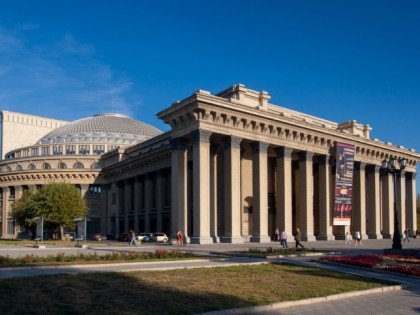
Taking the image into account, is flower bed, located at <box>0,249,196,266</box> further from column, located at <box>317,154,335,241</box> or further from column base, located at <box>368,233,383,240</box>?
column base, located at <box>368,233,383,240</box>

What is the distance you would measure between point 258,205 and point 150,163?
25.6m

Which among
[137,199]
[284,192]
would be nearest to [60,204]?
[137,199]

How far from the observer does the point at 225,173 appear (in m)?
48.5

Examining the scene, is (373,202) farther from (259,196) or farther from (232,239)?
(232,239)

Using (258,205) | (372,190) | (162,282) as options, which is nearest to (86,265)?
(162,282)

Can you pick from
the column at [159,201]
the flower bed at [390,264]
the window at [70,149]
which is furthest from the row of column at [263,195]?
the window at [70,149]

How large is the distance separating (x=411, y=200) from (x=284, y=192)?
109ft

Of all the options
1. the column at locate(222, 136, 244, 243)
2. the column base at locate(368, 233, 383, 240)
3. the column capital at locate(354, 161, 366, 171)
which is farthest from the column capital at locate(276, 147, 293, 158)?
the column base at locate(368, 233, 383, 240)

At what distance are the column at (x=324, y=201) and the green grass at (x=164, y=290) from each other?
135 ft

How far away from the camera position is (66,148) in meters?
94.6

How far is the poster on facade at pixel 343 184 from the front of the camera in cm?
5884

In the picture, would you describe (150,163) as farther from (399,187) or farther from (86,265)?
(86,265)

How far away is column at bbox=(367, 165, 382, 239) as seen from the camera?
6769cm

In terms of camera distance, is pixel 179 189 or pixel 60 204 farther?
pixel 60 204
